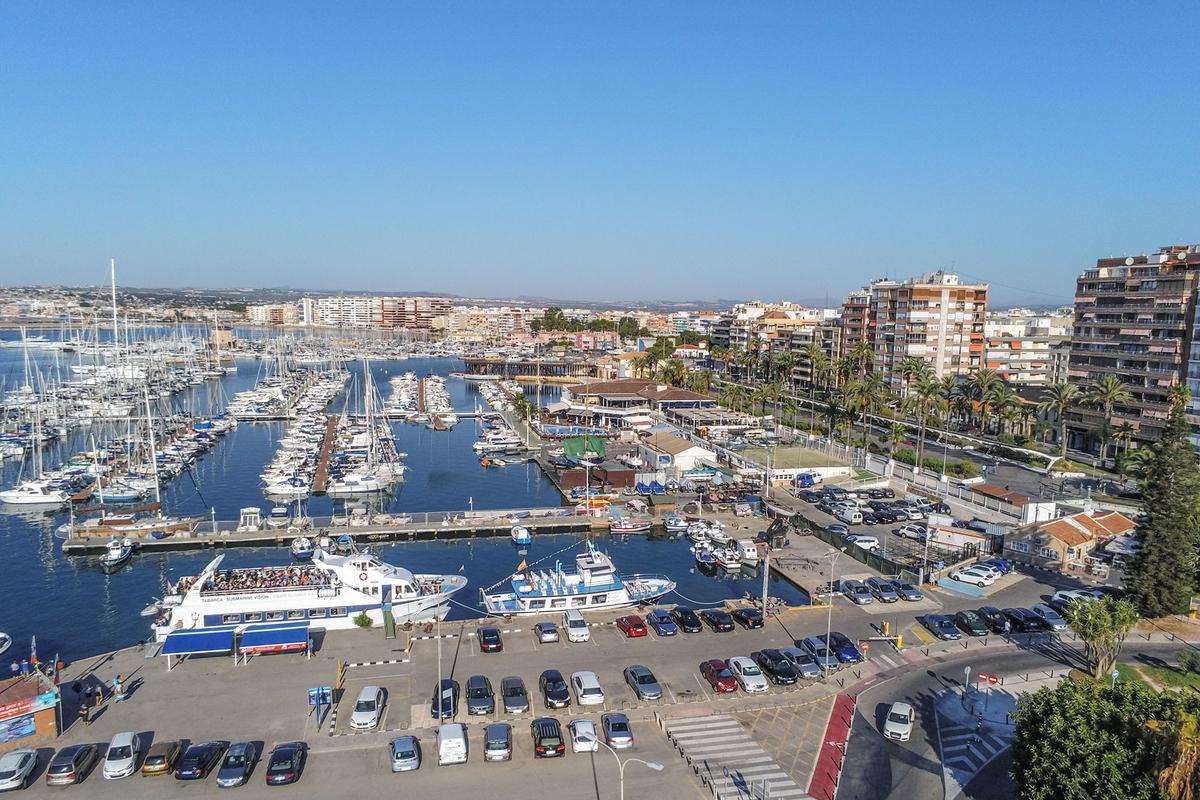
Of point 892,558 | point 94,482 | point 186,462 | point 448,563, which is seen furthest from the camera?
point 186,462

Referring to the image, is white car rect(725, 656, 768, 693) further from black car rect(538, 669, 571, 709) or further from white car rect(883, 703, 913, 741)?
black car rect(538, 669, 571, 709)

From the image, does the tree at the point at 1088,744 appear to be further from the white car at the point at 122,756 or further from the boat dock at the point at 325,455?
the boat dock at the point at 325,455

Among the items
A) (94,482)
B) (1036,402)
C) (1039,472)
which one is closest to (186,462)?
(94,482)

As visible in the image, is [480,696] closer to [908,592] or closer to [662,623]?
[662,623]

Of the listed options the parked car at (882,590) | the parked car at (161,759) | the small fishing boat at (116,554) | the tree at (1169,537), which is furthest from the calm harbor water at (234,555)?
the tree at (1169,537)

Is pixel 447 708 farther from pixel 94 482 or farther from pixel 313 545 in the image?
pixel 94 482

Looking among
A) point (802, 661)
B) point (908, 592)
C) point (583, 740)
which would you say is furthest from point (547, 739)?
point (908, 592)
